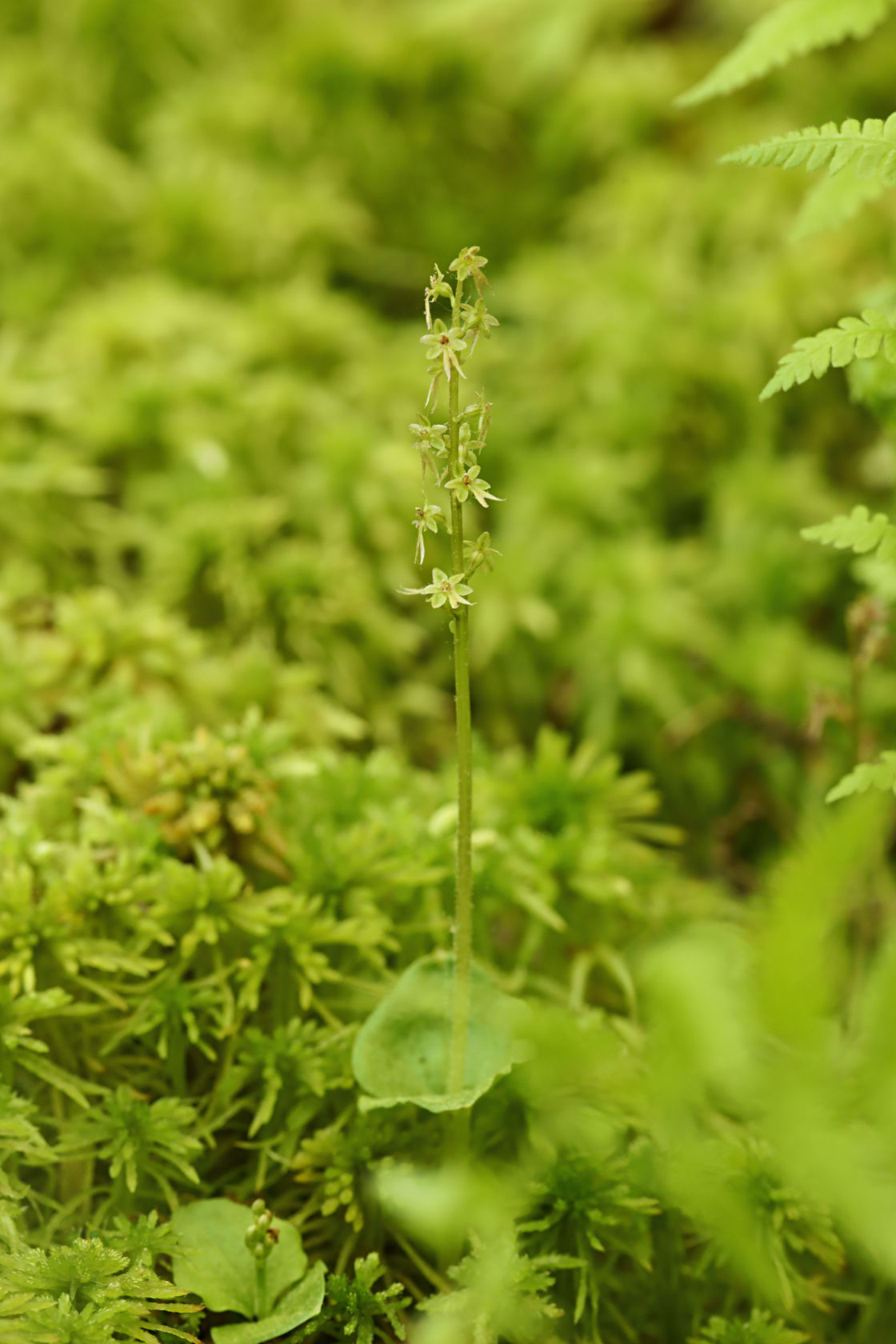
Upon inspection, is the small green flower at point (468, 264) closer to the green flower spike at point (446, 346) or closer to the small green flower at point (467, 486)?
the green flower spike at point (446, 346)

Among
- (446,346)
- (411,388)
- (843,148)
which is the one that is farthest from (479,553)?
(411,388)

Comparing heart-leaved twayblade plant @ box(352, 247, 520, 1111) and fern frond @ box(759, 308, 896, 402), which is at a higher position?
fern frond @ box(759, 308, 896, 402)

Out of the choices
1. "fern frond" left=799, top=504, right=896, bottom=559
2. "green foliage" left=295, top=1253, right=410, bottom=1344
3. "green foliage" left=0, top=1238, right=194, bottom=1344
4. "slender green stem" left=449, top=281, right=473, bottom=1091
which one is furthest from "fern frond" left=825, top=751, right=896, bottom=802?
"green foliage" left=0, top=1238, right=194, bottom=1344

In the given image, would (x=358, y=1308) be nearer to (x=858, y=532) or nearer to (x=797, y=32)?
(x=858, y=532)

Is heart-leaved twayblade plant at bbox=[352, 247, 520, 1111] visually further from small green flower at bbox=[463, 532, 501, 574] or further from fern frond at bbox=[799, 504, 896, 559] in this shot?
fern frond at bbox=[799, 504, 896, 559]

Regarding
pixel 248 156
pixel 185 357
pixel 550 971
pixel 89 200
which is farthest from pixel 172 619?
pixel 248 156

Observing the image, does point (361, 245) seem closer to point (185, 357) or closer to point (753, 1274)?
point (185, 357)

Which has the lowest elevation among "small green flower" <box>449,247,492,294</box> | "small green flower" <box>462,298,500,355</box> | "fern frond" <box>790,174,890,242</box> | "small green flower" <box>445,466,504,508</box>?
"small green flower" <box>445,466,504,508</box>
